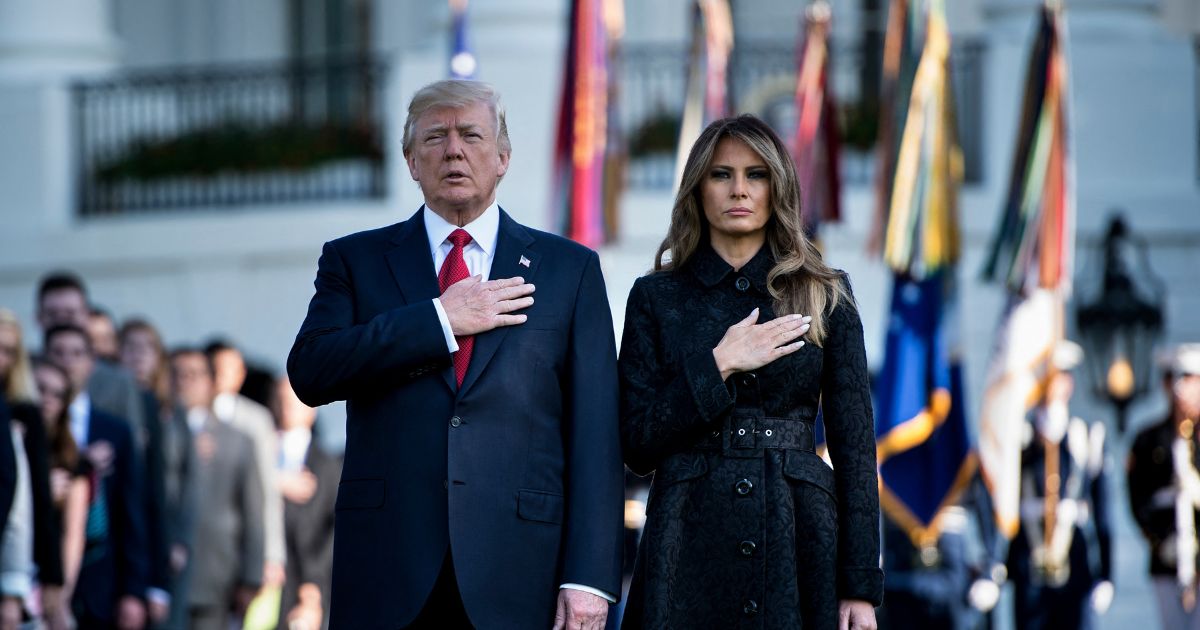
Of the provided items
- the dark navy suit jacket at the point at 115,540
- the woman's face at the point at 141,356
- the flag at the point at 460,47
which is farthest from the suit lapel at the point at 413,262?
the flag at the point at 460,47

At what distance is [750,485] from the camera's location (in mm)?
5406

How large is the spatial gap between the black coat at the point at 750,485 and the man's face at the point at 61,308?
513 centimetres

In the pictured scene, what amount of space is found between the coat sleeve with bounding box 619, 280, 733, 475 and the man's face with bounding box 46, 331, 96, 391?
4.47 meters

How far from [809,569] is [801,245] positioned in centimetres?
80

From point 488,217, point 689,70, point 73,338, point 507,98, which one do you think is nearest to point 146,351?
point 73,338

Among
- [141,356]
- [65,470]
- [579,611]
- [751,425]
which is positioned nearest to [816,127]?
[141,356]

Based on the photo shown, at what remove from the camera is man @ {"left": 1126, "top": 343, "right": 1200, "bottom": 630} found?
35.7 feet

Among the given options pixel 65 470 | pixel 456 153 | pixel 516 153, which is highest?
pixel 516 153

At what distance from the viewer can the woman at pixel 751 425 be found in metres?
5.37

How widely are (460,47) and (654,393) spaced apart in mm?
7319

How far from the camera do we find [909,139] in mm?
12547

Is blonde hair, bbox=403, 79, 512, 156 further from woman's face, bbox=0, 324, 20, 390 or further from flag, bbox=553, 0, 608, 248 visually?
flag, bbox=553, 0, 608, 248

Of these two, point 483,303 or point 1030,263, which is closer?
point 483,303

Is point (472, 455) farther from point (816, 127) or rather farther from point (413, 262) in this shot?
point (816, 127)
